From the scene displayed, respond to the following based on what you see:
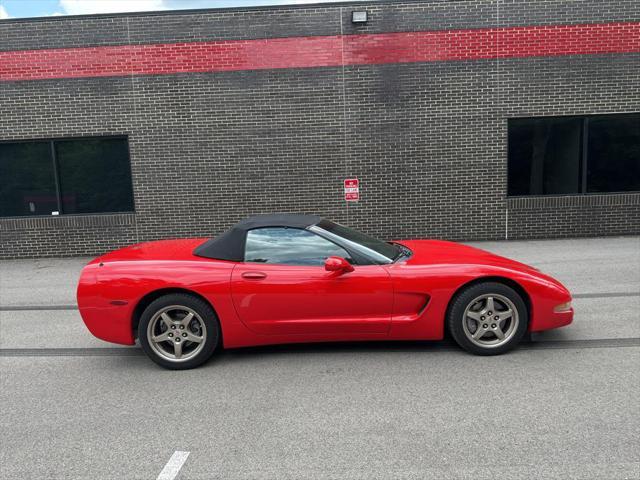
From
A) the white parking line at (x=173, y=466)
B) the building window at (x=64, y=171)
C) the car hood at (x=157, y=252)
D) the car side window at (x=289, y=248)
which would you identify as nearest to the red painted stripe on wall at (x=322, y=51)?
the building window at (x=64, y=171)

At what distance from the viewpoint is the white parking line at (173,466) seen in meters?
2.81

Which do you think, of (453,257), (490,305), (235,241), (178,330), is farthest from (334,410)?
(453,257)

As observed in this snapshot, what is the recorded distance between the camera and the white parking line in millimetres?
2807

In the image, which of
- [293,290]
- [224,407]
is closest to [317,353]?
[293,290]

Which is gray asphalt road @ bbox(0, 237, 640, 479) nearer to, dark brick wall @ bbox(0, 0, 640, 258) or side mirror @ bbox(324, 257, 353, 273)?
side mirror @ bbox(324, 257, 353, 273)

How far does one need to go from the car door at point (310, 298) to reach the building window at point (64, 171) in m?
7.14

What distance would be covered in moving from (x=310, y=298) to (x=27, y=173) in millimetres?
8828

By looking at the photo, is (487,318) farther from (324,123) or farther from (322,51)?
(322,51)

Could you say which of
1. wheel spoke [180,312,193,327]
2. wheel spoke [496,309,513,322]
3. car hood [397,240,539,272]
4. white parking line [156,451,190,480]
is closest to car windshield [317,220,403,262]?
car hood [397,240,539,272]

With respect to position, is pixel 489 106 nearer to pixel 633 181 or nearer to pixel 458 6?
Result: pixel 458 6

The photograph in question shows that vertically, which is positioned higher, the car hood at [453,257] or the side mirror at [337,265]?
the side mirror at [337,265]

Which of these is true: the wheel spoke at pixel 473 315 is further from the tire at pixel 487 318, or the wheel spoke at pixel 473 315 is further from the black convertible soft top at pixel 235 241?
the black convertible soft top at pixel 235 241

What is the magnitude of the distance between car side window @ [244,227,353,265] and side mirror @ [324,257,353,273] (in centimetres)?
18

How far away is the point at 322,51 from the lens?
9.93m
